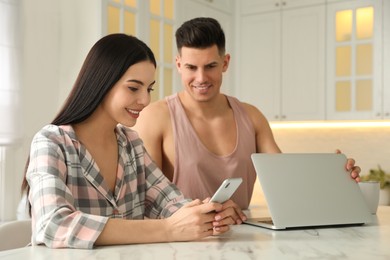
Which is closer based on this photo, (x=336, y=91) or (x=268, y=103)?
(x=336, y=91)

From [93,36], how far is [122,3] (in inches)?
10.8

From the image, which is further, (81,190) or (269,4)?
(269,4)

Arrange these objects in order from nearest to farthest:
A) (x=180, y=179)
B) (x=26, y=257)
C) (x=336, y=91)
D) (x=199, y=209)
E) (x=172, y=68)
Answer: (x=26, y=257), (x=199, y=209), (x=180, y=179), (x=172, y=68), (x=336, y=91)

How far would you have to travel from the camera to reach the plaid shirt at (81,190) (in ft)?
4.04

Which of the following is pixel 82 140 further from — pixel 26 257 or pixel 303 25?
pixel 303 25

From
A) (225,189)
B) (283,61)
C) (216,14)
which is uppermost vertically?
(216,14)

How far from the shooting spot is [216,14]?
4.19 meters

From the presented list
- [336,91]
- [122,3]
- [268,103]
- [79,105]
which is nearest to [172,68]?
[122,3]

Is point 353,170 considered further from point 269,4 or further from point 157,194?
point 269,4

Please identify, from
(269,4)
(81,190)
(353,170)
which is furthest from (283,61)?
(81,190)

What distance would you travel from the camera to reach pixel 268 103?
4246 mm

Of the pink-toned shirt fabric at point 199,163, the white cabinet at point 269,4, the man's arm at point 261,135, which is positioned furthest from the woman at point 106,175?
the white cabinet at point 269,4

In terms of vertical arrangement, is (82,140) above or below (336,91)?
below

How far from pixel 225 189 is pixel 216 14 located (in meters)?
3.00
